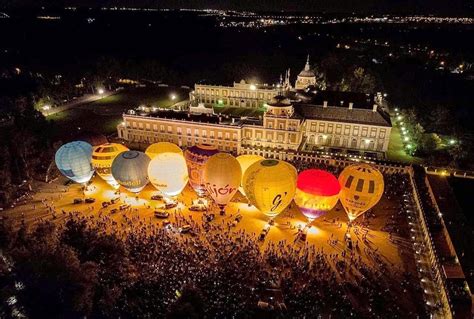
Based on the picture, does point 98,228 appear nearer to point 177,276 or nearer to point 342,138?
point 177,276

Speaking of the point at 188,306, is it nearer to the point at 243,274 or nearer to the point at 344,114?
the point at 243,274

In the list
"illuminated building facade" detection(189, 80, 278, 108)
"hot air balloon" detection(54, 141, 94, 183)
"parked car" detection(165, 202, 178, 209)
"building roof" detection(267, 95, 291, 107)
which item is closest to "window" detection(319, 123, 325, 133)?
"building roof" detection(267, 95, 291, 107)

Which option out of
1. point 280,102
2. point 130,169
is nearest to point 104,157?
point 130,169

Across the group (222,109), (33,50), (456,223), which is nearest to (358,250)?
(456,223)

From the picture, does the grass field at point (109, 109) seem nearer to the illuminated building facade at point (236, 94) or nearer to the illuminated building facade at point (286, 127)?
the illuminated building facade at point (236, 94)

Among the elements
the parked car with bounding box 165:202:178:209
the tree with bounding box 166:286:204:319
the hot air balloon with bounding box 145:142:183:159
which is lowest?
the parked car with bounding box 165:202:178:209

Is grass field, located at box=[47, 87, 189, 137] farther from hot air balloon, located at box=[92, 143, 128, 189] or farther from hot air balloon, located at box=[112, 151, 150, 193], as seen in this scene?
hot air balloon, located at box=[112, 151, 150, 193]

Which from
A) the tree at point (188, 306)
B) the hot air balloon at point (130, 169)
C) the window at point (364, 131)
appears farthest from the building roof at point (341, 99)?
the tree at point (188, 306)
